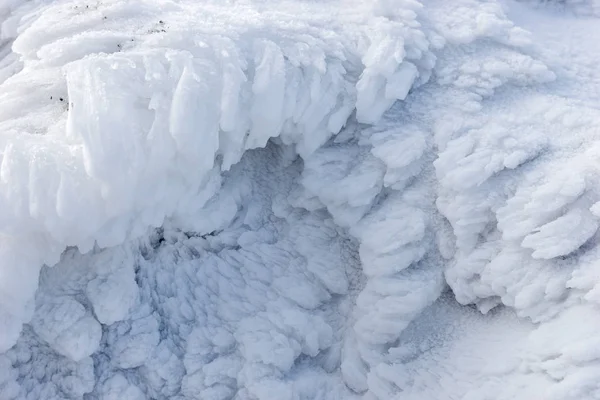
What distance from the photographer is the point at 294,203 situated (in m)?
2.15

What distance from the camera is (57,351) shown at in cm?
177

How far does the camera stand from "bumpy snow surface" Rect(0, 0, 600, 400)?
1.67 meters

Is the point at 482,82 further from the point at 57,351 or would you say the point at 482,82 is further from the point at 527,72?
the point at 57,351

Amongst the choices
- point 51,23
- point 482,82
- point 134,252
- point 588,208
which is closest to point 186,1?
point 51,23

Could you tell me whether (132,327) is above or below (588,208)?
below

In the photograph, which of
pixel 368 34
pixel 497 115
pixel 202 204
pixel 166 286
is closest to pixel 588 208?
pixel 497 115

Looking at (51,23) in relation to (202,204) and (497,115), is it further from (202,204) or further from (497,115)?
(497,115)

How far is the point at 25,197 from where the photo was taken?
60.9 inches

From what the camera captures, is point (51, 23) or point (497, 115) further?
point (497, 115)

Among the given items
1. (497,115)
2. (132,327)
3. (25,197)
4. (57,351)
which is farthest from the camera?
(497,115)

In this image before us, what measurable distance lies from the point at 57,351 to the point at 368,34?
140cm

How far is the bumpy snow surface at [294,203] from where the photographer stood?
1.67m

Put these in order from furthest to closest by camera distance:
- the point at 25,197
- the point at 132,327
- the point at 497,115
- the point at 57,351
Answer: the point at 497,115 < the point at 132,327 < the point at 57,351 < the point at 25,197

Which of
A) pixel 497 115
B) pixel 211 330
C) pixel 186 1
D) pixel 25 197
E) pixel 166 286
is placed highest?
pixel 186 1
